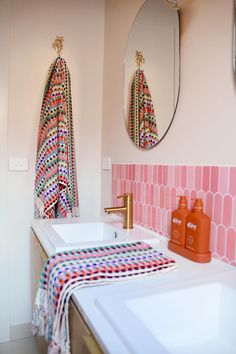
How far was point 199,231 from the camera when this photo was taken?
0.95 meters

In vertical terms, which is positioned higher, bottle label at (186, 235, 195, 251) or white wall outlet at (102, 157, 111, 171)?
white wall outlet at (102, 157, 111, 171)

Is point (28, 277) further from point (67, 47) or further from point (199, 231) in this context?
point (67, 47)

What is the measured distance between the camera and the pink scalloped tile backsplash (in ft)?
3.07

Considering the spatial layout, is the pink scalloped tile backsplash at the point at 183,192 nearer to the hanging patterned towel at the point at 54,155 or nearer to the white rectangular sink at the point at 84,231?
the white rectangular sink at the point at 84,231

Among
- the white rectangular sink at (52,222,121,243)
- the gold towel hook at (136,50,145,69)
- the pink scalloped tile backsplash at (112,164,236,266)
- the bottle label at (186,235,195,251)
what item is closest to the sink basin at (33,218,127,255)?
the white rectangular sink at (52,222,121,243)

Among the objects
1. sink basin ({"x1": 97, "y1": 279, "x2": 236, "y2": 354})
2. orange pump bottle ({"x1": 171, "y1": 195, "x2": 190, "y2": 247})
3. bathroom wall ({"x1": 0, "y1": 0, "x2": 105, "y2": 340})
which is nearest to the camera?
sink basin ({"x1": 97, "y1": 279, "x2": 236, "y2": 354})

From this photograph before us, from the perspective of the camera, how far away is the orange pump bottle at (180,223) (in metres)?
1.05

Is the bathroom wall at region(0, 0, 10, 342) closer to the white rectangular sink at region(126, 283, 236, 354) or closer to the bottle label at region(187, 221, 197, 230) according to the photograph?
the bottle label at region(187, 221, 197, 230)

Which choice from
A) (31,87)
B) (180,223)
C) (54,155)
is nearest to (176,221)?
(180,223)

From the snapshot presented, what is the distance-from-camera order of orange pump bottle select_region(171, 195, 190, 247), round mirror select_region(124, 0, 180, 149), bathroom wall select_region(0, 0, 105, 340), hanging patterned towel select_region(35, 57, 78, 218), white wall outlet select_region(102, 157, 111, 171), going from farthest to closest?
white wall outlet select_region(102, 157, 111, 171) → bathroom wall select_region(0, 0, 105, 340) → hanging patterned towel select_region(35, 57, 78, 218) → round mirror select_region(124, 0, 180, 149) → orange pump bottle select_region(171, 195, 190, 247)

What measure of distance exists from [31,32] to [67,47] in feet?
0.80

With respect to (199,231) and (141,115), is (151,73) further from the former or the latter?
(199,231)

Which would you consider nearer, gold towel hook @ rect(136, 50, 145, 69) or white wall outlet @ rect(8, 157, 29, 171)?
gold towel hook @ rect(136, 50, 145, 69)

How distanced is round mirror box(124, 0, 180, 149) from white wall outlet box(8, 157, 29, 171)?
2.39 ft
